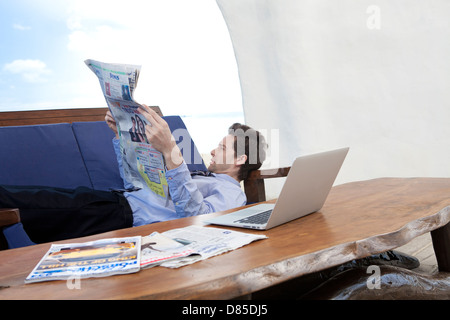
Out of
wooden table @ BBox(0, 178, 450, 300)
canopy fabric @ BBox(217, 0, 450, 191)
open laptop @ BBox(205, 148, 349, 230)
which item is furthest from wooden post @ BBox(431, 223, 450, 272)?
canopy fabric @ BBox(217, 0, 450, 191)

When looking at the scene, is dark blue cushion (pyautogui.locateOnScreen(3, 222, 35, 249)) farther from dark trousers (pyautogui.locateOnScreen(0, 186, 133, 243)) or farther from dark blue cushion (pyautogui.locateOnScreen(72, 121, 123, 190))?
dark blue cushion (pyautogui.locateOnScreen(72, 121, 123, 190))

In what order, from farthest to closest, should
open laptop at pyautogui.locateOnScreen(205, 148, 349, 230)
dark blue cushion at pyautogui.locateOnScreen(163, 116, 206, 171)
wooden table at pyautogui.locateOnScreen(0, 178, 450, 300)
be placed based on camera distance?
1. dark blue cushion at pyautogui.locateOnScreen(163, 116, 206, 171)
2. open laptop at pyautogui.locateOnScreen(205, 148, 349, 230)
3. wooden table at pyautogui.locateOnScreen(0, 178, 450, 300)

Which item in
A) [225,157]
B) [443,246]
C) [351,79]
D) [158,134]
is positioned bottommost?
[443,246]

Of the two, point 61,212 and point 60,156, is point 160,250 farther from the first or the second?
point 60,156

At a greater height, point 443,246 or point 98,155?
point 98,155

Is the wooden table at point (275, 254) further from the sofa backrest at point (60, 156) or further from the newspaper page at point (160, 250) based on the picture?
the sofa backrest at point (60, 156)


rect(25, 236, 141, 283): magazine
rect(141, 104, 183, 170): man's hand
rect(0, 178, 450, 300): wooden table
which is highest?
rect(141, 104, 183, 170): man's hand

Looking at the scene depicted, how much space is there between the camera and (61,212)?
5.46ft

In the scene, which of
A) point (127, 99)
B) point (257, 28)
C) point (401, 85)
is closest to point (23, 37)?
point (257, 28)

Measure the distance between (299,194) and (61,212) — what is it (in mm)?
952

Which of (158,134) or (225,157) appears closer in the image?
(158,134)

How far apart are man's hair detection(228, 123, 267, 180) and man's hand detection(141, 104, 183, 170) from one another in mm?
697

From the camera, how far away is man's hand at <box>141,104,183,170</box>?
5.00 ft

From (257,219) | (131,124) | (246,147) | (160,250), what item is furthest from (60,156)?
(160,250)
